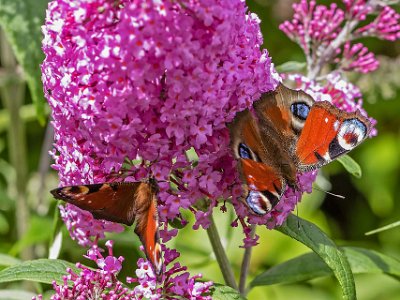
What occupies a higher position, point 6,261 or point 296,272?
point 6,261

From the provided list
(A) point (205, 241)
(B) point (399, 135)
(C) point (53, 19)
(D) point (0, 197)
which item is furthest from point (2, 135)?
(C) point (53, 19)

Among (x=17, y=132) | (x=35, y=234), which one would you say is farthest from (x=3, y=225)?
(x=35, y=234)

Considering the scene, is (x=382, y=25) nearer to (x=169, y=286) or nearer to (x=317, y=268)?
(x=317, y=268)

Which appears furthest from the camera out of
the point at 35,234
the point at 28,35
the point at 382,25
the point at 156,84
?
the point at 35,234

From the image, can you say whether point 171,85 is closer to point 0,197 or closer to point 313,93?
point 313,93

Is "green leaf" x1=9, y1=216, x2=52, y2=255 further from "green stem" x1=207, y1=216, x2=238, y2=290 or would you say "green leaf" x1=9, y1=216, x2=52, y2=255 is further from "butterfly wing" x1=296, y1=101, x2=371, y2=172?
"butterfly wing" x1=296, y1=101, x2=371, y2=172

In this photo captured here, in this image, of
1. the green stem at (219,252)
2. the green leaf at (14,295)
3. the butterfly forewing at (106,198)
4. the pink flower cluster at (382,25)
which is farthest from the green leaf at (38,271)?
the pink flower cluster at (382,25)

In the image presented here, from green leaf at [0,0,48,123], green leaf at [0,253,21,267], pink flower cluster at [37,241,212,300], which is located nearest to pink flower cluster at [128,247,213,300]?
pink flower cluster at [37,241,212,300]
